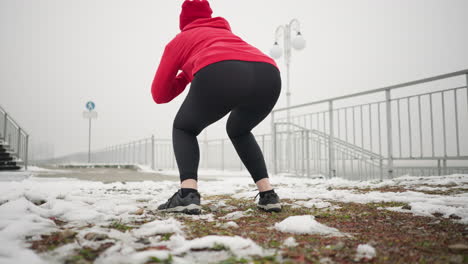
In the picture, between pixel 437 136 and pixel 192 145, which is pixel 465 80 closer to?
pixel 437 136

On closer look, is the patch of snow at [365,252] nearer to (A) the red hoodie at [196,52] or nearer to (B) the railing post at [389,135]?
(A) the red hoodie at [196,52]

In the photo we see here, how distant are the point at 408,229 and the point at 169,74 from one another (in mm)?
1596

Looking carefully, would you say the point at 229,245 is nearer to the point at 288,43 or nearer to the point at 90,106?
the point at 288,43

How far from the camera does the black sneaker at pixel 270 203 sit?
1.91m

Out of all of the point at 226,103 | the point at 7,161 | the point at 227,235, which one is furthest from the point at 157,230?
the point at 7,161

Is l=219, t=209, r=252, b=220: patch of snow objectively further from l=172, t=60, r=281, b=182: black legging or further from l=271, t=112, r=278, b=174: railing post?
l=271, t=112, r=278, b=174: railing post

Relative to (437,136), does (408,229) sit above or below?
below

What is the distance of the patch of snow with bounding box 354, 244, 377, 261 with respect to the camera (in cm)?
97

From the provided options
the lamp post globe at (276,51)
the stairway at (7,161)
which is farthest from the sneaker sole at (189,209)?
the lamp post globe at (276,51)

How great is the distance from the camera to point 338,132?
19.8 feet

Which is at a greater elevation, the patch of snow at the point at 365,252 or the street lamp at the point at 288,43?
the street lamp at the point at 288,43

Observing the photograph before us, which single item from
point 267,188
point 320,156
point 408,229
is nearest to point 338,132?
point 320,156

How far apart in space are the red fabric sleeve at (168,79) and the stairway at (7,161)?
923cm

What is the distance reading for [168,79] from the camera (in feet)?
6.41
